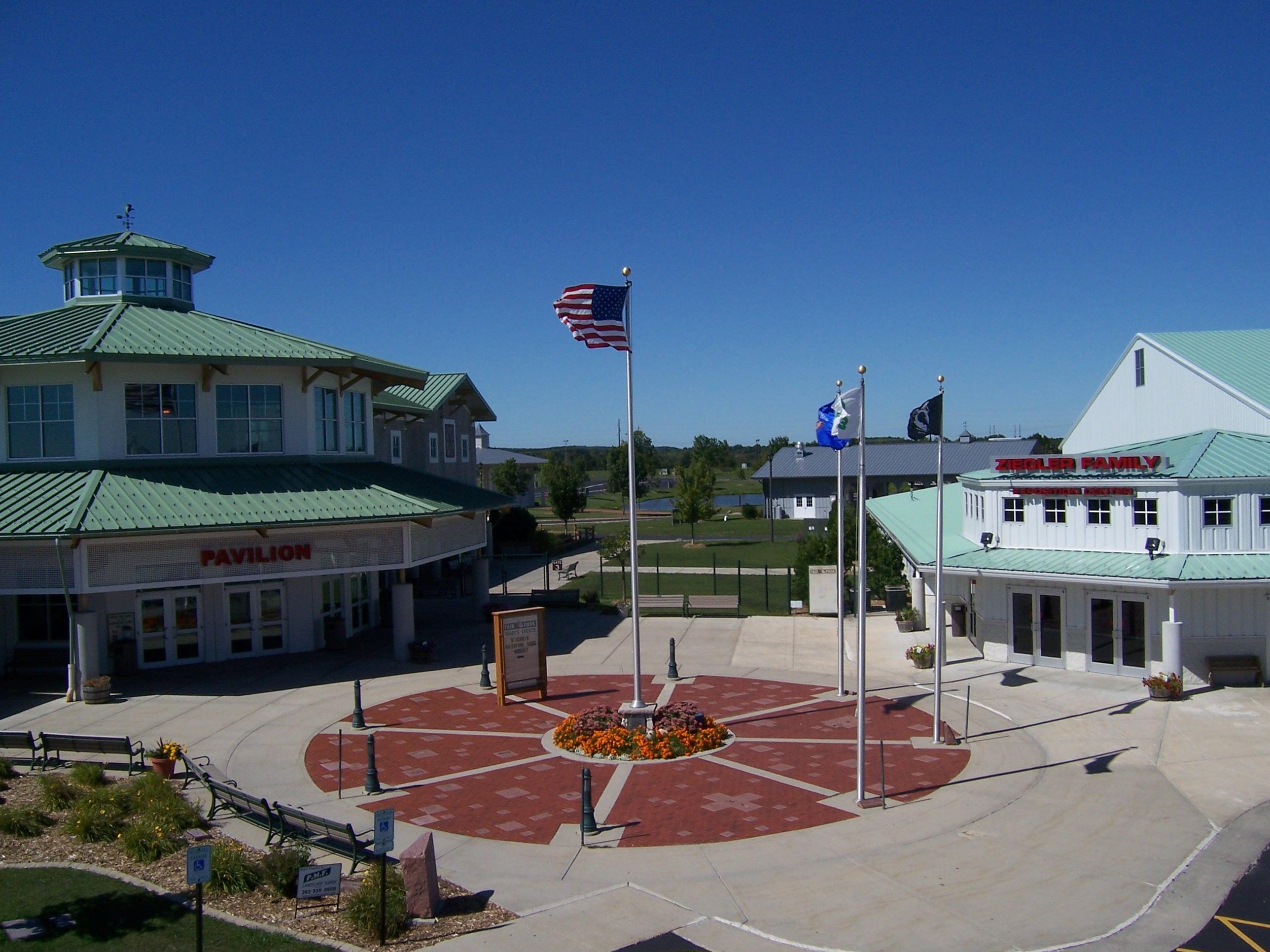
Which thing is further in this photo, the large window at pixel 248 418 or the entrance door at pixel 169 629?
the large window at pixel 248 418

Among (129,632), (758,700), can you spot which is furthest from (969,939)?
(129,632)

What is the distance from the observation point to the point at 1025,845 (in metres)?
13.9

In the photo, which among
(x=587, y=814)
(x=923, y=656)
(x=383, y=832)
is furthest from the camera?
(x=923, y=656)

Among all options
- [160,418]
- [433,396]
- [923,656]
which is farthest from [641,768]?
[433,396]

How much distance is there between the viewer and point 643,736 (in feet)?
62.2

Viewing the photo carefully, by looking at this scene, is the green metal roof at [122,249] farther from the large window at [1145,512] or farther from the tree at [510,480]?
the tree at [510,480]

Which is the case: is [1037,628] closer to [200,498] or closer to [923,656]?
[923,656]

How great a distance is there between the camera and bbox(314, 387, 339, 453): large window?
30.2 meters

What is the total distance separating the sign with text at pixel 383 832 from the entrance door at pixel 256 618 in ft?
64.1

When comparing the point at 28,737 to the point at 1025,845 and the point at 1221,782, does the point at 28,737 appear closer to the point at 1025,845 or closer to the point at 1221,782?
the point at 1025,845

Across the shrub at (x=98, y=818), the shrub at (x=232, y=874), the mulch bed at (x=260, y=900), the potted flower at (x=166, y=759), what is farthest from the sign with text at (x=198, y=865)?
the potted flower at (x=166, y=759)

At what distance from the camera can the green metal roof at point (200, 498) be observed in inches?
946

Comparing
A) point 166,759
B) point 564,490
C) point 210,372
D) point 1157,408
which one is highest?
point 210,372

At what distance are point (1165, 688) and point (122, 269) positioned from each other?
106ft
